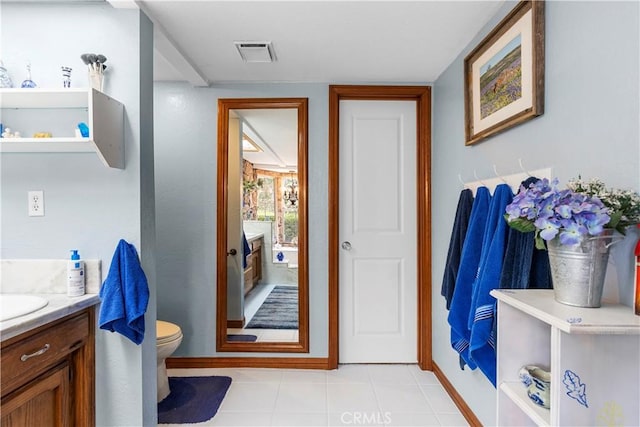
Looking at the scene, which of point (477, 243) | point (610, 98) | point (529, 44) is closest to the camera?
point (610, 98)

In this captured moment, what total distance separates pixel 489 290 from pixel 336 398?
1395 mm

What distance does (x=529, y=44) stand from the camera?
1.41 metres

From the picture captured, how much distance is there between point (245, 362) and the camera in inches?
106

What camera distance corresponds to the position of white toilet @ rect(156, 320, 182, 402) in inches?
82.9

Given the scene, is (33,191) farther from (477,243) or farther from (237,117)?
(477,243)

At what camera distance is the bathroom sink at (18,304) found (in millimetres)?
1224

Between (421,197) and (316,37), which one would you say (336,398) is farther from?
(316,37)

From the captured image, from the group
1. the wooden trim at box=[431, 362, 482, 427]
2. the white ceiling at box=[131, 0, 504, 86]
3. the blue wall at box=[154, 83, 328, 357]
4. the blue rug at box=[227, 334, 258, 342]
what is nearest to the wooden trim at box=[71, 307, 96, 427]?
the blue wall at box=[154, 83, 328, 357]

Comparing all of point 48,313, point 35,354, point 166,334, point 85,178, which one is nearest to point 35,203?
point 85,178

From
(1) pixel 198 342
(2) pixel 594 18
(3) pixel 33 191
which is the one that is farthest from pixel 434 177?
(3) pixel 33 191

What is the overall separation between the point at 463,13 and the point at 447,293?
5.04ft

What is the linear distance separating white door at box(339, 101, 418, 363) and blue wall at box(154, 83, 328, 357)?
219mm

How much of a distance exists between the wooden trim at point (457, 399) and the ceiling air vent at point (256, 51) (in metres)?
2.49

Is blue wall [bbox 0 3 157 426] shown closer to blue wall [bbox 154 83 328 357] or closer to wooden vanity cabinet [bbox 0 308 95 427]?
wooden vanity cabinet [bbox 0 308 95 427]
